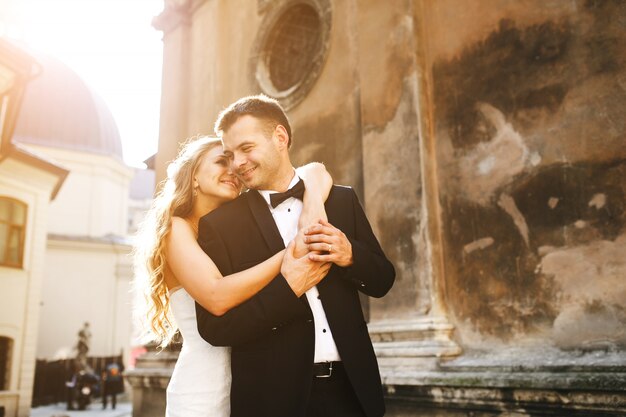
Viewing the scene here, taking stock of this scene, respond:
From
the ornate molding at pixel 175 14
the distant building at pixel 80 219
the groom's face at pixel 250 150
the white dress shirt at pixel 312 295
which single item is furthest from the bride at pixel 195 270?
the distant building at pixel 80 219

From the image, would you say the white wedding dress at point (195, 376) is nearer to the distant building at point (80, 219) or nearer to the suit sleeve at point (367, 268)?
the suit sleeve at point (367, 268)

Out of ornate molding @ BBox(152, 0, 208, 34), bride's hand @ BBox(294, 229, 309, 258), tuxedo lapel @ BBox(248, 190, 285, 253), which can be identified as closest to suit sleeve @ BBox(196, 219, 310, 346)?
bride's hand @ BBox(294, 229, 309, 258)

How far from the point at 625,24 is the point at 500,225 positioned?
1712 mm

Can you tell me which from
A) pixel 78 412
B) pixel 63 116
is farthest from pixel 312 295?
pixel 63 116

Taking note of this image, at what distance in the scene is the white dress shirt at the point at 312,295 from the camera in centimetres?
211

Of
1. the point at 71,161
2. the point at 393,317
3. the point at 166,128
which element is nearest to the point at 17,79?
the point at 166,128

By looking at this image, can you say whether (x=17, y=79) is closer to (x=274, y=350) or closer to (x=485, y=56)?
(x=485, y=56)

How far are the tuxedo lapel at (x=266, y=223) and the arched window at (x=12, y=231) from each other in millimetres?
17049

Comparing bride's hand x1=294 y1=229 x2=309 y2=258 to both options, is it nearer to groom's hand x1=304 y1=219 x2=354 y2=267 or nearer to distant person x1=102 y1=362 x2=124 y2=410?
groom's hand x1=304 y1=219 x2=354 y2=267

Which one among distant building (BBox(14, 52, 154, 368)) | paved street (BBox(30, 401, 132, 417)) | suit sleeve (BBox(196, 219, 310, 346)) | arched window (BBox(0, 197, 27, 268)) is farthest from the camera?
distant building (BBox(14, 52, 154, 368))

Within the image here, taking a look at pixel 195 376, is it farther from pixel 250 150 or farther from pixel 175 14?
pixel 175 14

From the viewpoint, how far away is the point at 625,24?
12.5 ft

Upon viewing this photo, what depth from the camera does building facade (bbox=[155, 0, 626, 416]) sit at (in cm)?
370

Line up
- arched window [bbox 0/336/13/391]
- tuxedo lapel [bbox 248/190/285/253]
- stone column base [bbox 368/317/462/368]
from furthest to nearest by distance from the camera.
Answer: arched window [bbox 0/336/13/391]
stone column base [bbox 368/317/462/368]
tuxedo lapel [bbox 248/190/285/253]
